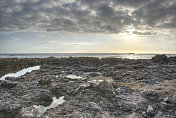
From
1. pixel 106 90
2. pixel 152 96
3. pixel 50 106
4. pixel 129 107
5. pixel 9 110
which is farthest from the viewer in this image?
pixel 106 90

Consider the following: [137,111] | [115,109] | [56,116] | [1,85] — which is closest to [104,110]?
[115,109]

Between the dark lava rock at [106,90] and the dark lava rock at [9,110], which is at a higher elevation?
the dark lava rock at [106,90]

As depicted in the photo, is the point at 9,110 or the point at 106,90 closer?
the point at 9,110

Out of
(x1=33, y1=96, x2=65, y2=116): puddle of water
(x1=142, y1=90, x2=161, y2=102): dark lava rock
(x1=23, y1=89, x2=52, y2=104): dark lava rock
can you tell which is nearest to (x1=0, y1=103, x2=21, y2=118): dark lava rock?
(x1=33, y1=96, x2=65, y2=116): puddle of water

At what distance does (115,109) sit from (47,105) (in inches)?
191

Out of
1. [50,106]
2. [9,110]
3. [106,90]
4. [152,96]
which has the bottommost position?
[50,106]

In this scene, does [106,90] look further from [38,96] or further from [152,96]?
[38,96]

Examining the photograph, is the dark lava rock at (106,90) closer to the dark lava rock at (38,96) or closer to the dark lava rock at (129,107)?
the dark lava rock at (129,107)

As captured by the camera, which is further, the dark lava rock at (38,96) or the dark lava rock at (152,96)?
the dark lava rock at (38,96)

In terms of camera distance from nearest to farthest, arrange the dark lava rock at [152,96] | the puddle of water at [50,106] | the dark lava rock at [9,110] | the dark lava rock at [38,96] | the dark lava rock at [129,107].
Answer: the dark lava rock at [9,110]
the dark lava rock at [129,107]
the puddle of water at [50,106]
the dark lava rock at [152,96]
the dark lava rock at [38,96]

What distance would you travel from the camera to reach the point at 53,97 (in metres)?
12.8

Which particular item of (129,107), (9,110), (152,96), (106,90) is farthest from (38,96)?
(152,96)

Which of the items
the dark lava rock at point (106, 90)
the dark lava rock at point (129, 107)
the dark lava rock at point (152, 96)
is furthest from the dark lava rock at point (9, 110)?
the dark lava rock at point (152, 96)

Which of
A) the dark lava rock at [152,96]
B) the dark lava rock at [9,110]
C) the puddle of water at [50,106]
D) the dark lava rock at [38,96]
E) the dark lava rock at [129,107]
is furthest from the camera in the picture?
the dark lava rock at [38,96]
